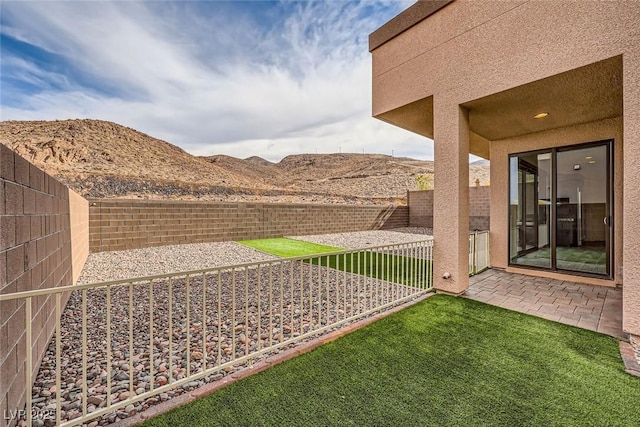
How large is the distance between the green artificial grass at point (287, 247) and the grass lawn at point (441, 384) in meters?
5.19

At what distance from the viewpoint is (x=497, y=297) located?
4.35 meters

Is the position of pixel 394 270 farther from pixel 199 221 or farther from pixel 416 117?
pixel 199 221

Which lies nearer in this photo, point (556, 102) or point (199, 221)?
point (556, 102)

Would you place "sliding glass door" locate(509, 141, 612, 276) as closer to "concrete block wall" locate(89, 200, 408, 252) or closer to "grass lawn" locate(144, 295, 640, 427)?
"grass lawn" locate(144, 295, 640, 427)

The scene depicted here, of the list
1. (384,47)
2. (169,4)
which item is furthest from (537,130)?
(169,4)

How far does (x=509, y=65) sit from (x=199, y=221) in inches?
347

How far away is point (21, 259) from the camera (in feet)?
6.71

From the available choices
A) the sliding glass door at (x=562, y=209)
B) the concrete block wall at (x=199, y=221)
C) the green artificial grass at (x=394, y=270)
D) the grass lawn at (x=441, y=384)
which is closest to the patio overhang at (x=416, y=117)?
the sliding glass door at (x=562, y=209)

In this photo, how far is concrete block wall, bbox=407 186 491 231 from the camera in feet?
45.0

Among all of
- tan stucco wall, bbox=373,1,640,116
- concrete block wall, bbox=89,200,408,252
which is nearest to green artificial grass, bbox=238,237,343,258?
concrete block wall, bbox=89,200,408,252

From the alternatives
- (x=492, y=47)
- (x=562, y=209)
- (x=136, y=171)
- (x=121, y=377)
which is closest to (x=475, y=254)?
(x=562, y=209)

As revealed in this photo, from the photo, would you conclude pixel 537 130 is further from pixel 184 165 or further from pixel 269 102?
pixel 184 165

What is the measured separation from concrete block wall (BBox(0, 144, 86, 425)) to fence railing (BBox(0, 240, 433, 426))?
0.38 ft

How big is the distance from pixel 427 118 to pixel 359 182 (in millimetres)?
25017
